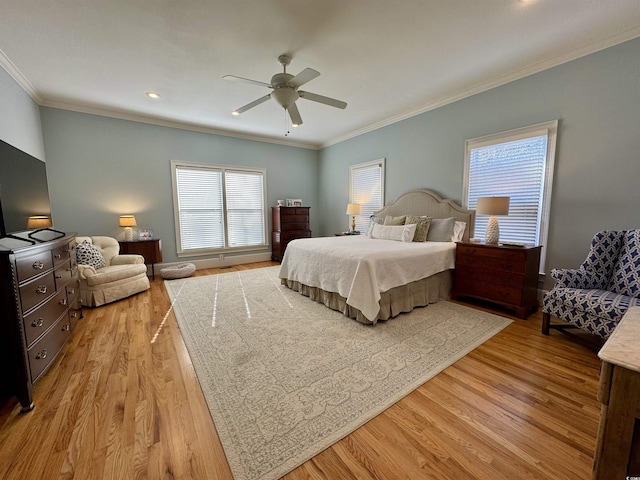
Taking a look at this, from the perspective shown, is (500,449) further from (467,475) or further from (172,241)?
(172,241)

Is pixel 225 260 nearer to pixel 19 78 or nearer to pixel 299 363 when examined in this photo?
pixel 19 78

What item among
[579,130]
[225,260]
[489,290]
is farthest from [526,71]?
[225,260]

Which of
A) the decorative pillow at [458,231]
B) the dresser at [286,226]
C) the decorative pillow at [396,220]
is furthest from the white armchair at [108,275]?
the decorative pillow at [458,231]

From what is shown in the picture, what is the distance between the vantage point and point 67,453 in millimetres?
1329

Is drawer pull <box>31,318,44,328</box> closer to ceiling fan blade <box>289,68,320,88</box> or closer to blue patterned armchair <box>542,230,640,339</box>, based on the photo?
ceiling fan blade <box>289,68,320,88</box>

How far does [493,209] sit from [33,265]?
170 inches

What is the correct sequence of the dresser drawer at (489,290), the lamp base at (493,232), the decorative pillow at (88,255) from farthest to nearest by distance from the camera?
the decorative pillow at (88,255), the lamp base at (493,232), the dresser drawer at (489,290)

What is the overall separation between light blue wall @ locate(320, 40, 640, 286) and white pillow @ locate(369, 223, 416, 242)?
0.93 meters

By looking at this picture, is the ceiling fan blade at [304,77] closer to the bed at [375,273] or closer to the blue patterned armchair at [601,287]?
the bed at [375,273]

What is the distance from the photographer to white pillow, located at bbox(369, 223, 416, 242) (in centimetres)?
391

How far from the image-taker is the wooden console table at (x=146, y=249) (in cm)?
437

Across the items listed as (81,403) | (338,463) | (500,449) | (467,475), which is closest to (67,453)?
(81,403)

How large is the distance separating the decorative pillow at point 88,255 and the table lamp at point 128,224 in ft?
2.76

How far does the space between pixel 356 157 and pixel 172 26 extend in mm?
3990
